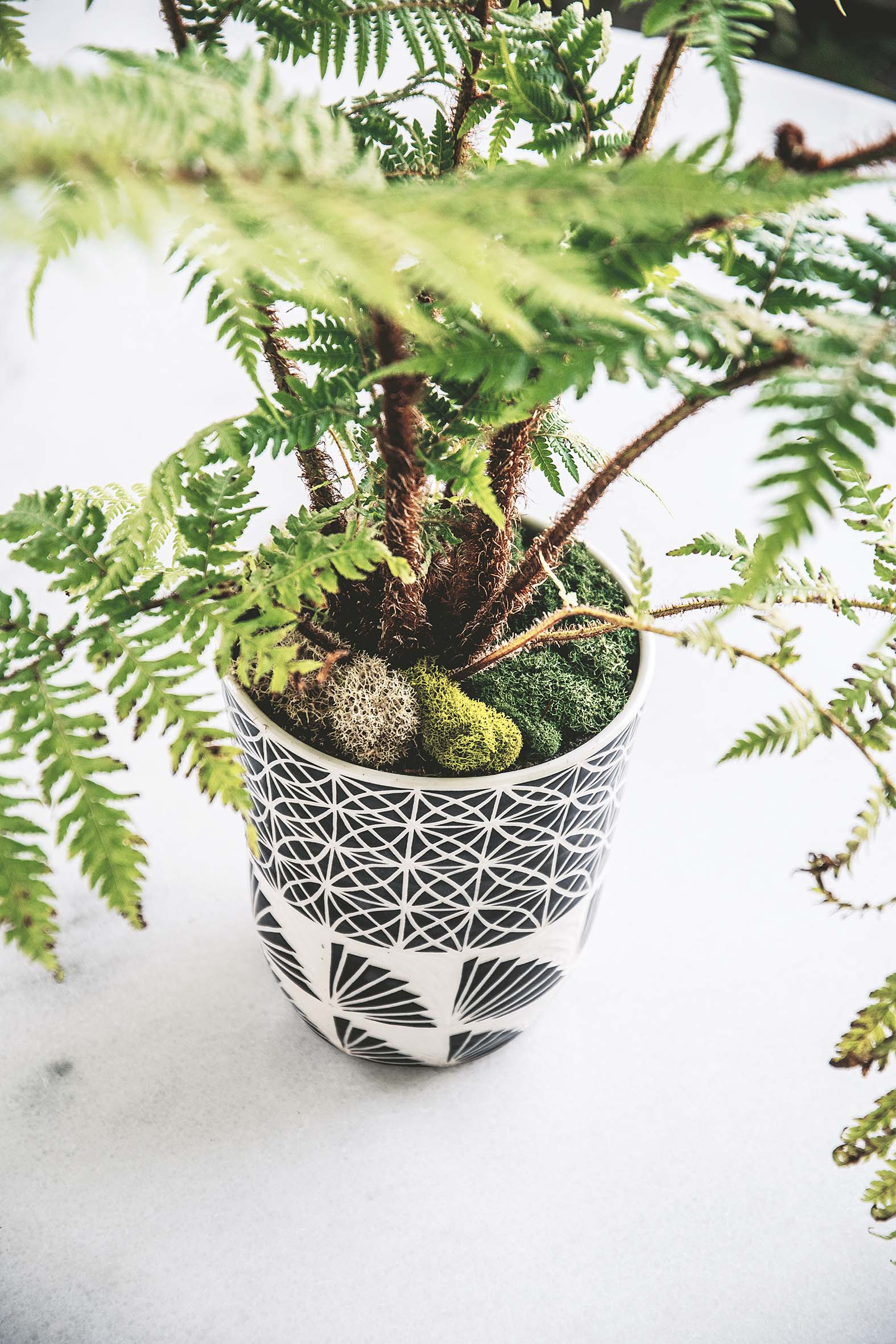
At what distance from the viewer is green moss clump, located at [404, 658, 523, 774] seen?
0.65 m

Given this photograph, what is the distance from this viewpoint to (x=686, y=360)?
0.47 metres

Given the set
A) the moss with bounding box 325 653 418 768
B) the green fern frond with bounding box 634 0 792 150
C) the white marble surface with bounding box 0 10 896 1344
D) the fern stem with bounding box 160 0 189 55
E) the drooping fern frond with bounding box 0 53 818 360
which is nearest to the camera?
the drooping fern frond with bounding box 0 53 818 360

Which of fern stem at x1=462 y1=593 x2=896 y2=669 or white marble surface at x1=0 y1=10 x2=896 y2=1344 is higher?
fern stem at x1=462 y1=593 x2=896 y2=669

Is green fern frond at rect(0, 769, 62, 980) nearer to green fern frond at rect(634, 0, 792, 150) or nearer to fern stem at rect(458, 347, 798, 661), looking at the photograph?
fern stem at rect(458, 347, 798, 661)

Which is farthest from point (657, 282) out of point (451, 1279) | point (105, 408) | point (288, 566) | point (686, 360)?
point (105, 408)

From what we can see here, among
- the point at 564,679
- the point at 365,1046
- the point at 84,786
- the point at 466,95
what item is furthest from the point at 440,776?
the point at 466,95

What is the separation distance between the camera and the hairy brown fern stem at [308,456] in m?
0.62

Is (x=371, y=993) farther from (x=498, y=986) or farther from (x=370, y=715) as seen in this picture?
(x=370, y=715)

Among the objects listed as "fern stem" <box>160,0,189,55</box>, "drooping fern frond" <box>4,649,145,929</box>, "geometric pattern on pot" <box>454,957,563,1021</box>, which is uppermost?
"fern stem" <box>160,0,189,55</box>

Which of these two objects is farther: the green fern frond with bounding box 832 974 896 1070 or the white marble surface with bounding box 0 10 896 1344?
the white marble surface with bounding box 0 10 896 1344

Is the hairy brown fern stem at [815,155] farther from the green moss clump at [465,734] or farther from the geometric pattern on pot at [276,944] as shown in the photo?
the geometric pattern on pot at [276,944]

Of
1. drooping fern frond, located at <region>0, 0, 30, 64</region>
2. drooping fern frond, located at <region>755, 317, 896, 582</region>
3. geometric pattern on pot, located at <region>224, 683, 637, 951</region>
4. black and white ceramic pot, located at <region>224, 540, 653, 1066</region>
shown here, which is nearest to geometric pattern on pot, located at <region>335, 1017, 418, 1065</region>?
black and white ceramic pot, located at <region>224, 540, 653, 1066</region>

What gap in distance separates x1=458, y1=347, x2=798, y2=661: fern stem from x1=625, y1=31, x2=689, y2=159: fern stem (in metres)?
0.14

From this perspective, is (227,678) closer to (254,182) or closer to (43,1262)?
(254,182)
